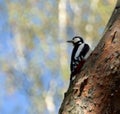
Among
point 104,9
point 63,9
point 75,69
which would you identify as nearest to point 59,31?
point 63,9

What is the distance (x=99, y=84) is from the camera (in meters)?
1.43

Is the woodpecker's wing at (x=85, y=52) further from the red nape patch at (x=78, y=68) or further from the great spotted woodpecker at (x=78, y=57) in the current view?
→ the red nape patch at (x=78, y=68)

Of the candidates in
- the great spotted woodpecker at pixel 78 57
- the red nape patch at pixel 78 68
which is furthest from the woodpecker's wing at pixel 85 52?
the red nape patch at pixel 78 68

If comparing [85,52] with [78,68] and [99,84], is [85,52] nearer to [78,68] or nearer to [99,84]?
[78,68]

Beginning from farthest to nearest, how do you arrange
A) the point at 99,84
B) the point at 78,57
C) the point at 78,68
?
1. the point at 78,57
2. the point at 78,68
3. the point at 99,84

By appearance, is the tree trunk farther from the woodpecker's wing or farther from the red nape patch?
the woodpecker's wing

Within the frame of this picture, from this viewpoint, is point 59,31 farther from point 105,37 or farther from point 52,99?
point 105,37

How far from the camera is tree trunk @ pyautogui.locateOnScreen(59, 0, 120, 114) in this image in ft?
4.59

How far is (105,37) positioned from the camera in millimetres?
1553

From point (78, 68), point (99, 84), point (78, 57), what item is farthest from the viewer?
point (78, 57)

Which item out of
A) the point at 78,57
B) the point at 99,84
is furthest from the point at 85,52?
the point at 99,84

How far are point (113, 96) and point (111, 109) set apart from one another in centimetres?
5

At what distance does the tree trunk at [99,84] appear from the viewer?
140 cm

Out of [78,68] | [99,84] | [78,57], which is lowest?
[99,84]
